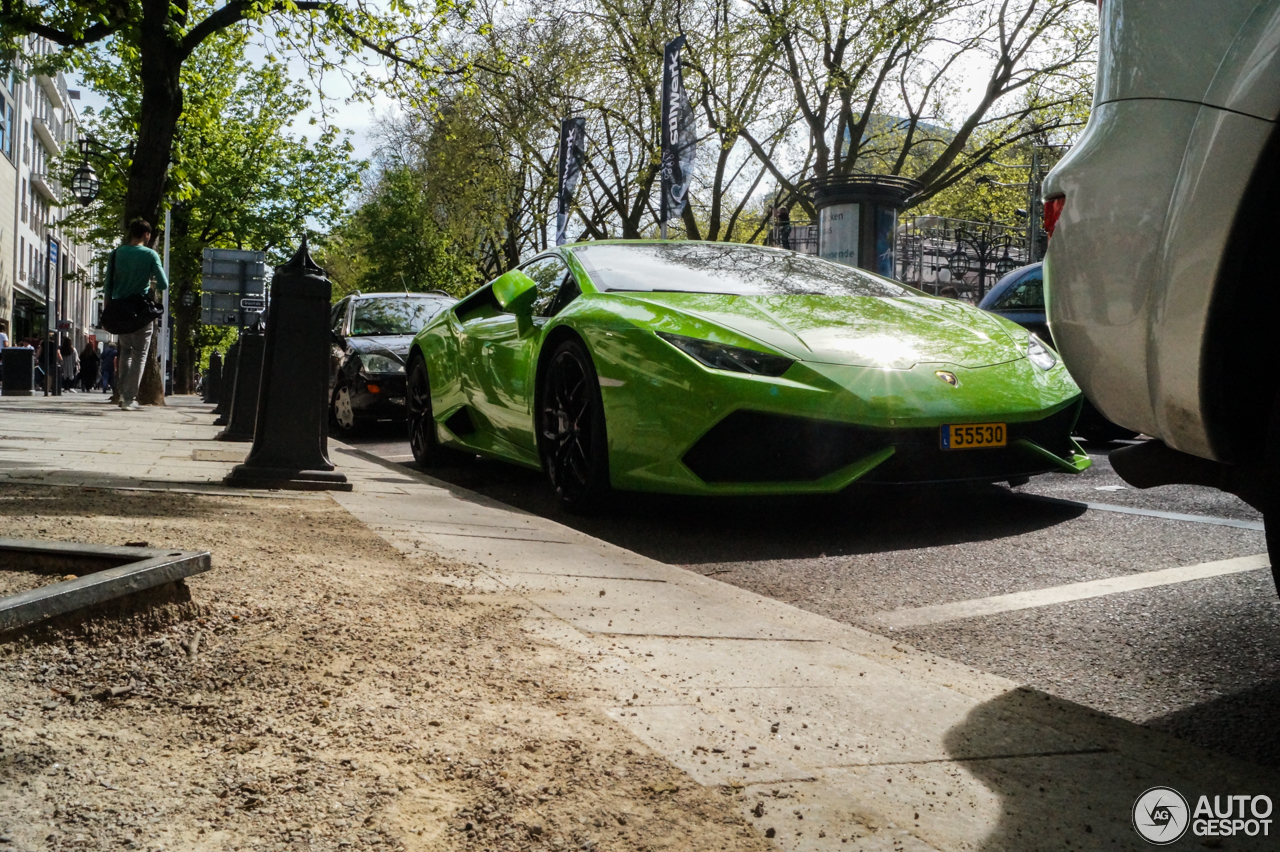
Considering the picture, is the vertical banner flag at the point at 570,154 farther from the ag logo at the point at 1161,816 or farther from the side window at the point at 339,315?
Result: the ag logo at the point at 1161,816

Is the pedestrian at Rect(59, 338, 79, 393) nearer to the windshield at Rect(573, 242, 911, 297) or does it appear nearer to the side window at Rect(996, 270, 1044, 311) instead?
the side window at Rect(996, 270, 1044, 311)

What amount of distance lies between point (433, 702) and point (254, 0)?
42.4ft

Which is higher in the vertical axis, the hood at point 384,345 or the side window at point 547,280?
the side window at point 547,280

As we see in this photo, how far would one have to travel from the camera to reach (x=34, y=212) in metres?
56.7

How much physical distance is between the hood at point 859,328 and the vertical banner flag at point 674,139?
1429 centimetres

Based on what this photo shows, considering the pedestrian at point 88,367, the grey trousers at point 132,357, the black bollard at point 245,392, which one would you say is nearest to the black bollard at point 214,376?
the grey trousers at point 132,357

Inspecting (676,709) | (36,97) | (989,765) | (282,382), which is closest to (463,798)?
(676,709)

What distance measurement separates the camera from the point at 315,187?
134ft

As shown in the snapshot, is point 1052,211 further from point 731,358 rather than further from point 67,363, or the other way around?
point 67,363

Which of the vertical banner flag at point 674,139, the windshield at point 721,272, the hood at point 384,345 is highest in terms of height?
the vertical banner flag at point 674,139

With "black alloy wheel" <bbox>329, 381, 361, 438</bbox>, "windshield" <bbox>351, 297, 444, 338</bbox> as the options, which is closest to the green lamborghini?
"black alloy wheel" <bbox>329, 381, 361, 438</bbox>

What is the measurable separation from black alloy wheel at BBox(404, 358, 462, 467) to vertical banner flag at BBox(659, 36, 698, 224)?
475 inches

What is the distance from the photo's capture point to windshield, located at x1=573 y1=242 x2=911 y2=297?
5.51 meters

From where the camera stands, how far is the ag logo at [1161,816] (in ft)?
5.81
